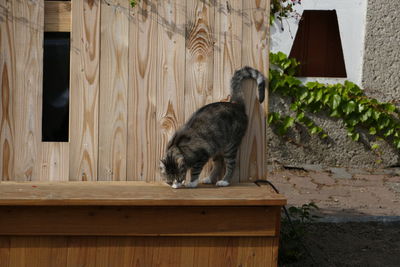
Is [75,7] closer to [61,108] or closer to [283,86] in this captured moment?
[61,108]

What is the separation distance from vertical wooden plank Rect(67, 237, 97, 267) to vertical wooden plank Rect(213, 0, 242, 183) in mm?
1064

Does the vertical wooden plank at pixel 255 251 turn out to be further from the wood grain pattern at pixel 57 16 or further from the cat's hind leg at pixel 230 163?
the wood grain pattern at pixel 57 16

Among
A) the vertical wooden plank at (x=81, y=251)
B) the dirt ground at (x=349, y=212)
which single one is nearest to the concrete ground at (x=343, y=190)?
the dirt ground at (x=349, y=212)

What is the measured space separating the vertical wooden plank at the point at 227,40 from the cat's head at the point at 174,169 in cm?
48

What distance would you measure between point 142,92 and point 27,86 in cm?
60

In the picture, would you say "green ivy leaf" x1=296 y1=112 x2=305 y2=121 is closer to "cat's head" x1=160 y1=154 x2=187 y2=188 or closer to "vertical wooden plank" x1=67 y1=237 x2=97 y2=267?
"cat's head" x1=160 y1=154 x2=187 y2=188

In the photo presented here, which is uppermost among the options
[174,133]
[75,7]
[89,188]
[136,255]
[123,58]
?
[75,7]

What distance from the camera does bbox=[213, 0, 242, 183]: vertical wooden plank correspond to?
279 cm

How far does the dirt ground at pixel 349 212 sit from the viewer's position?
3619 mm

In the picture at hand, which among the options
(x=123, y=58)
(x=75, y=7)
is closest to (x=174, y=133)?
(x=123, y=58)

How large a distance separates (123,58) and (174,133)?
0.48 meters

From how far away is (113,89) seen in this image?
2791 millimetres

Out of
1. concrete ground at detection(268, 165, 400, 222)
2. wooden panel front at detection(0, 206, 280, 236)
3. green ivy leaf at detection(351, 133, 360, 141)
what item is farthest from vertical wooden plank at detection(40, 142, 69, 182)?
green ivy leaf at detection(351, 133, 360, 141)

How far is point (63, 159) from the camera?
279 cm
